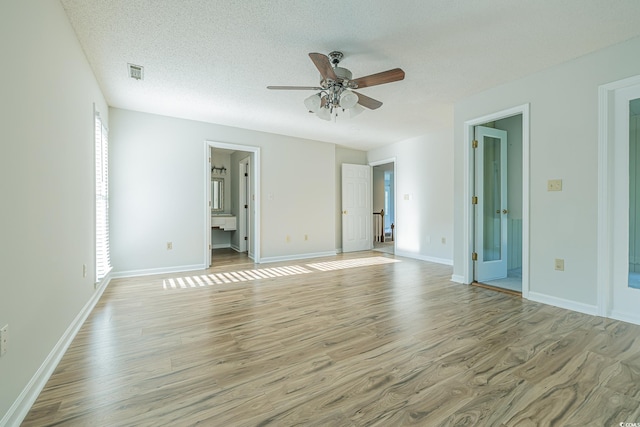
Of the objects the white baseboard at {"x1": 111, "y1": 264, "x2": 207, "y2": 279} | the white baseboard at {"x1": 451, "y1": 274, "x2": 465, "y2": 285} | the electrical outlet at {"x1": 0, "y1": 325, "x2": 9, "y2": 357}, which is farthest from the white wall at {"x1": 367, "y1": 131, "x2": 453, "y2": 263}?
the electrical outlet at {"x1": 0, "y1": 325, "x2": 9, "y2": 357}

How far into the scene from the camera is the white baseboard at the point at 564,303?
108 inches

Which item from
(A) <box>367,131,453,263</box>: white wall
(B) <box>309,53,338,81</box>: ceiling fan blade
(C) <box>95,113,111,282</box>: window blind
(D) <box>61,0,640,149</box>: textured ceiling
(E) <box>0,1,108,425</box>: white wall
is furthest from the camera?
(A) <box>367,131,453,263</box>: white wall

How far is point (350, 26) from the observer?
2312 millimetres

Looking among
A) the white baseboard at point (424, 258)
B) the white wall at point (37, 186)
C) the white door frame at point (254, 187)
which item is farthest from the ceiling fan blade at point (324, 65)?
the white baseboard at point (424, 258)

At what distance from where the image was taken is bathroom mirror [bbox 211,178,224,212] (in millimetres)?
7109

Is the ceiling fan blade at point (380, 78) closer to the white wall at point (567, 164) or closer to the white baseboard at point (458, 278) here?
the white wall at point (567, 164)

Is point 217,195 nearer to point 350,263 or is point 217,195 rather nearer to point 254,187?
point 254,187

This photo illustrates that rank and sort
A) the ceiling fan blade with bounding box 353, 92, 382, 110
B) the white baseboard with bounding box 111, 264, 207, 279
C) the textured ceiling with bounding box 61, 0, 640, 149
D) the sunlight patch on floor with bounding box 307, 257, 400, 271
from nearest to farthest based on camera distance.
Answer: the textured ceiling with bounding box 61, 0, 640, 149
the ceiling fan blade with bounding box 353, 92, 382, 110
the white baseboard with bounding box 111, 264, 207, 279
the sunlight patch on floor with bounding box 307, 257, 400, 271

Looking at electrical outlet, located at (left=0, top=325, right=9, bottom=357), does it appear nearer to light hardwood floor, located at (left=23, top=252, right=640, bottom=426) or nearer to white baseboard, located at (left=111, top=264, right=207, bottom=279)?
light hardwood floor, located at (left=23, top=252, right=640, bottom=426)

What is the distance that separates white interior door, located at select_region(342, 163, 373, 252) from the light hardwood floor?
11.3 feet

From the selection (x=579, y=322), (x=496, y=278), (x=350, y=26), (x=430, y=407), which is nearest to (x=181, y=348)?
(x=430, y=407)

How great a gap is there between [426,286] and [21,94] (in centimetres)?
412

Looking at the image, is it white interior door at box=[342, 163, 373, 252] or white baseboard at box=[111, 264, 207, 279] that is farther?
white interior door at box=[342, 163, 373, 252]

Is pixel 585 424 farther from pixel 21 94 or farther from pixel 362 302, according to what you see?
pixel 21 94
